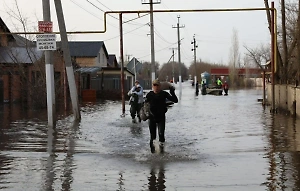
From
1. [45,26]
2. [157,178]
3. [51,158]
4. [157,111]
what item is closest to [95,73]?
[45,26]

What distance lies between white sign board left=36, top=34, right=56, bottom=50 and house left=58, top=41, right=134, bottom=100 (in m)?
19.8

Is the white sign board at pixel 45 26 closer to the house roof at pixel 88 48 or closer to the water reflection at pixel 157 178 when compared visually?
the water reflection at pixel 157 178

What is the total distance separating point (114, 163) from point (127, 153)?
4.23 ft

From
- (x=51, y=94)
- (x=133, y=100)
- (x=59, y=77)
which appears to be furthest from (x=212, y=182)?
(x=59, y=77)

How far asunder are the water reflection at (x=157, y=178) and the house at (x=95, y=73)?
91.1 feet

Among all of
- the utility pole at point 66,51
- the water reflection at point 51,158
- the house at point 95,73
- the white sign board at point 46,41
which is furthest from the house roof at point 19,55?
the water reflection at point 51,158

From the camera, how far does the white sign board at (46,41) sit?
1602 cm

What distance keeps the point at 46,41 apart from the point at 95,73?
108 ft

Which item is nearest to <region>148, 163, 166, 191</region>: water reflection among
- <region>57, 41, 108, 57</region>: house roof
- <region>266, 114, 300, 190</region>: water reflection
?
<region>266, 114, 300, 190</region>: water reflection

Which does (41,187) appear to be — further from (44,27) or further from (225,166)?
(44,27)

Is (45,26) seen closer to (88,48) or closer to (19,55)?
(19,55)

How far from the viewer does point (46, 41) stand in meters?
16.0

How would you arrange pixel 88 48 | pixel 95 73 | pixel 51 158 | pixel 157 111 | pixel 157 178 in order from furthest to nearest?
pixel 88 48 → pixel 95 73 → pixel 157 111 → pixel 51 158 → pixel 157 178

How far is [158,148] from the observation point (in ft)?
35.4
